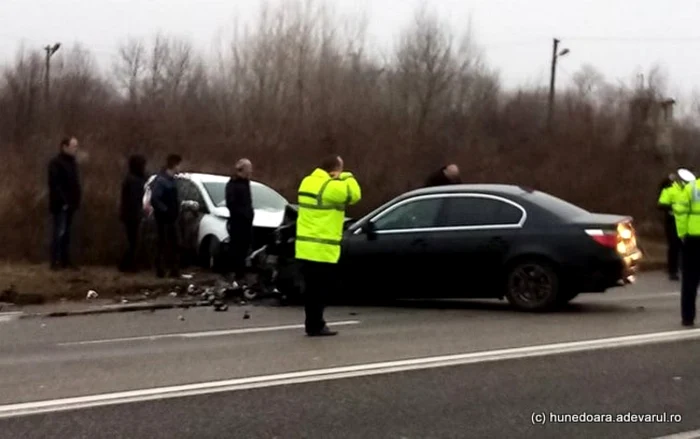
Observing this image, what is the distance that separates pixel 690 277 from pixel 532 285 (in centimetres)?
196

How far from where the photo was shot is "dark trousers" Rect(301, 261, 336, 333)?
11.6 m

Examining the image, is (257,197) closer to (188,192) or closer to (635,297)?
(188,192)

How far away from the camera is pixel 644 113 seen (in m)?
36.7

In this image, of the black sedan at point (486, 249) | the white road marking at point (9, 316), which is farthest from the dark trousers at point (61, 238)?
the black sedan at point (486, 249)

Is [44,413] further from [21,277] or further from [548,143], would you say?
[548,143]

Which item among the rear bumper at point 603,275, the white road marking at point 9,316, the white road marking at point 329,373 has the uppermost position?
the rear bumper at point 603,275

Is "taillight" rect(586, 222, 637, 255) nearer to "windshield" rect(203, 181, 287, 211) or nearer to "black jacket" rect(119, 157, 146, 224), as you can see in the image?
"windshield" rect(203, 181, 287, 211)

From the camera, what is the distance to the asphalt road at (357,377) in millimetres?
7535

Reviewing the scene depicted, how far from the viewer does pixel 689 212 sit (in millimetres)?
12555

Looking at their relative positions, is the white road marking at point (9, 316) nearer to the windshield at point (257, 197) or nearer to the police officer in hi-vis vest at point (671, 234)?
the windshield at point (257, 197)

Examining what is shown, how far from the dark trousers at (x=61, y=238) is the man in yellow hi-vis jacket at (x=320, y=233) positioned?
22.3ft

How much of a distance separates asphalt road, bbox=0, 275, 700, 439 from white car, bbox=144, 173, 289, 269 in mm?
4265

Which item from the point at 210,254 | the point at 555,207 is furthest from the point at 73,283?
the point at 555,207

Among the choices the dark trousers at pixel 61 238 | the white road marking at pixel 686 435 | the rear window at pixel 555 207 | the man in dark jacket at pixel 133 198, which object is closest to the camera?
the white road marking at pixel 686 435
